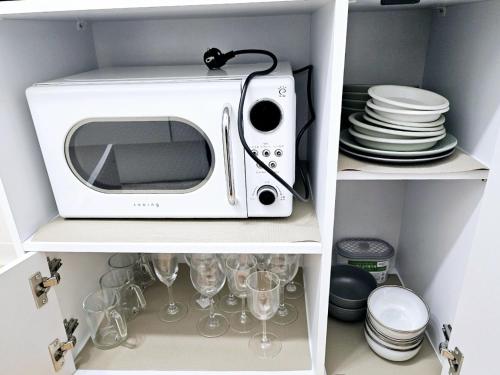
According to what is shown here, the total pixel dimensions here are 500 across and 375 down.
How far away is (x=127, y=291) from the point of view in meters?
1.03

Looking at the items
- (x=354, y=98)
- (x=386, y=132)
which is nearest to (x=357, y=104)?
(x=354, y=98)

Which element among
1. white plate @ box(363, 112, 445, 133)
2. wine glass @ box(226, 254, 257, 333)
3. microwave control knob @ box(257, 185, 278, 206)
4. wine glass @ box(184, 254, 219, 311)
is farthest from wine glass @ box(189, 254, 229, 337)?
white plate @ box(363, 112, 445, 133)

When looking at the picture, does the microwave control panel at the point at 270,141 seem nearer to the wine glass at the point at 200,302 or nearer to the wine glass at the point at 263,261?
the wine glass at the point at 263,261

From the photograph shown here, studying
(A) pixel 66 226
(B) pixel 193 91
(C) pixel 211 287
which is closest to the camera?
(B) pixel 193 91

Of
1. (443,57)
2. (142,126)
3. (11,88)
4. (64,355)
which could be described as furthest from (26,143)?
(443,57)

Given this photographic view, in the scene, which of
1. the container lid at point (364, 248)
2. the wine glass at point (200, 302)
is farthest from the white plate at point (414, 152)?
the wine glass at point (200, 302)

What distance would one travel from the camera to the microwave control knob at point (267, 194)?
27.4 inches

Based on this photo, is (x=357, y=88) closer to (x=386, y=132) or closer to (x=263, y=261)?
(x=386, y=132)

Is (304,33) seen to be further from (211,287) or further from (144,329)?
(144,329)

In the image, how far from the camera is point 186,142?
0.70 metres

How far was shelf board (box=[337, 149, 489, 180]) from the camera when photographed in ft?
2.12

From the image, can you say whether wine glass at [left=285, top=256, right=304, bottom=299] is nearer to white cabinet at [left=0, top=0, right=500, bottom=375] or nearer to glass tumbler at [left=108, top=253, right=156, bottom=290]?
white cabinet at [left=0, top=0, right=500, bottom=375]

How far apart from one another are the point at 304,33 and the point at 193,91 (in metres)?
0.44

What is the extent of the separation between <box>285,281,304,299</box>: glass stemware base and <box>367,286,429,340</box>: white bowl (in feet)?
0.75
